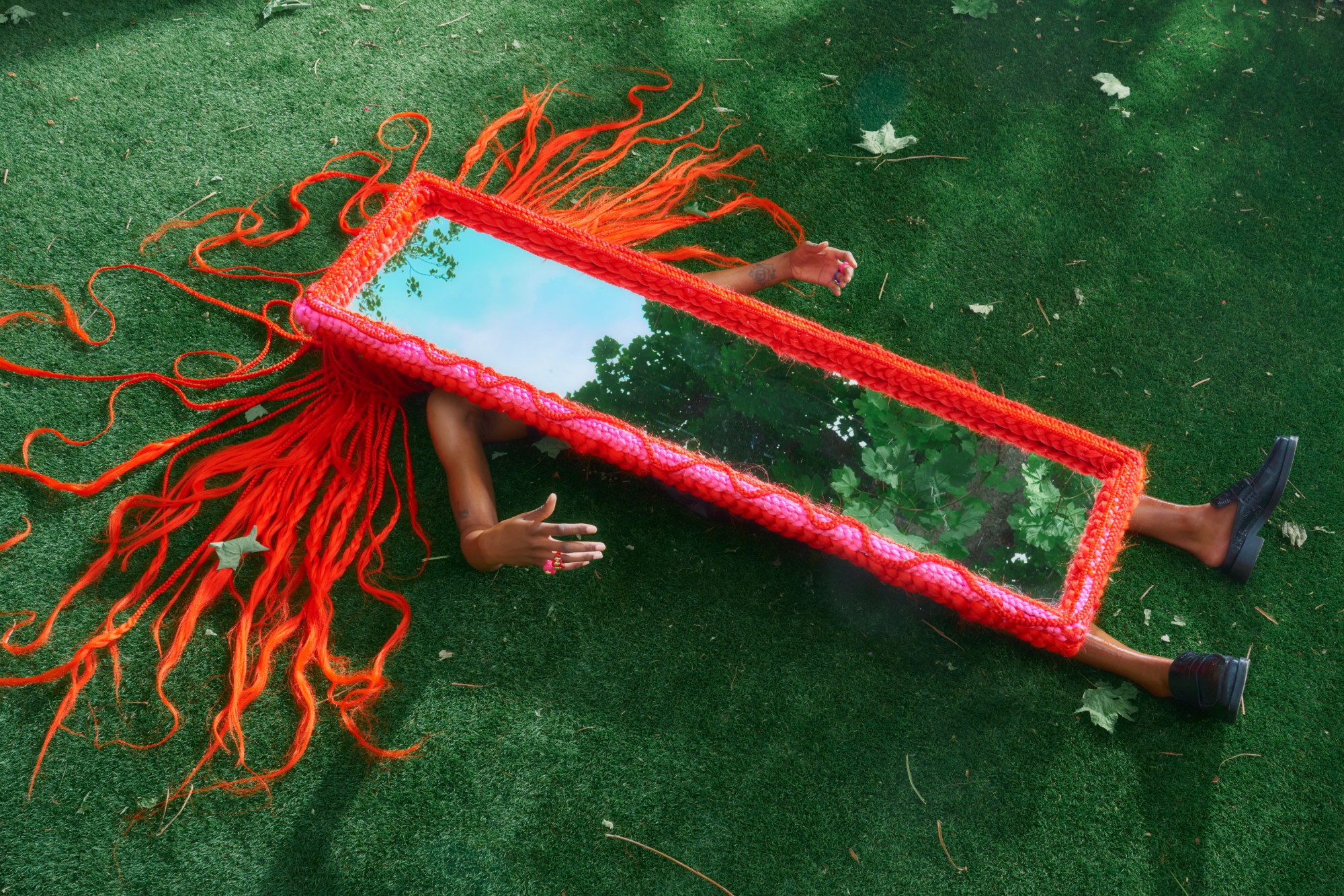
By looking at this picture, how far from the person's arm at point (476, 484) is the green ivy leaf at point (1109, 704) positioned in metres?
1.26

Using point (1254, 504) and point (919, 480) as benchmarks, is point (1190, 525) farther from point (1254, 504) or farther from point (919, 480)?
point (919, 480)

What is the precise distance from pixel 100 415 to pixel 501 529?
1.24m

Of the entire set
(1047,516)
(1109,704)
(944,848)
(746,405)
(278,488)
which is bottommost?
(944,848)

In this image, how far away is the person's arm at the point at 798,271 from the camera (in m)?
2.59

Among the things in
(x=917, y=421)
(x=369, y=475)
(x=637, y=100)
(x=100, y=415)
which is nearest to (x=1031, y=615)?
(x=917, y=421)

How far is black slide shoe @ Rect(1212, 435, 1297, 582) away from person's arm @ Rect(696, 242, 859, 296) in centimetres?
120

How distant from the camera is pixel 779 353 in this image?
2350 millimetres

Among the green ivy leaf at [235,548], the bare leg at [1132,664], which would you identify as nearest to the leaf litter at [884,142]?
the bare leg at [1132,664]

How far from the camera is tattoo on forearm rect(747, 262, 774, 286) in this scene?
8.73 feet

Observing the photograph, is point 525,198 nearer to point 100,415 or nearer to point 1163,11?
point 100,415

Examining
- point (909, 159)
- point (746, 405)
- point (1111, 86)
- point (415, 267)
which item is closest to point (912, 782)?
point (746, 405)

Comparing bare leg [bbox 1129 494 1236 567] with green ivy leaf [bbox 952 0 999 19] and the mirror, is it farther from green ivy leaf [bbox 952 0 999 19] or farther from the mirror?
green ivy leaf [bbox 952 0 999 19]

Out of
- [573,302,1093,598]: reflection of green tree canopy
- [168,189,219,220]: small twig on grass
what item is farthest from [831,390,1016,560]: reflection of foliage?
[168,189,219,220]: small twig on grass

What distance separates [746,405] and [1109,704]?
1.16m
